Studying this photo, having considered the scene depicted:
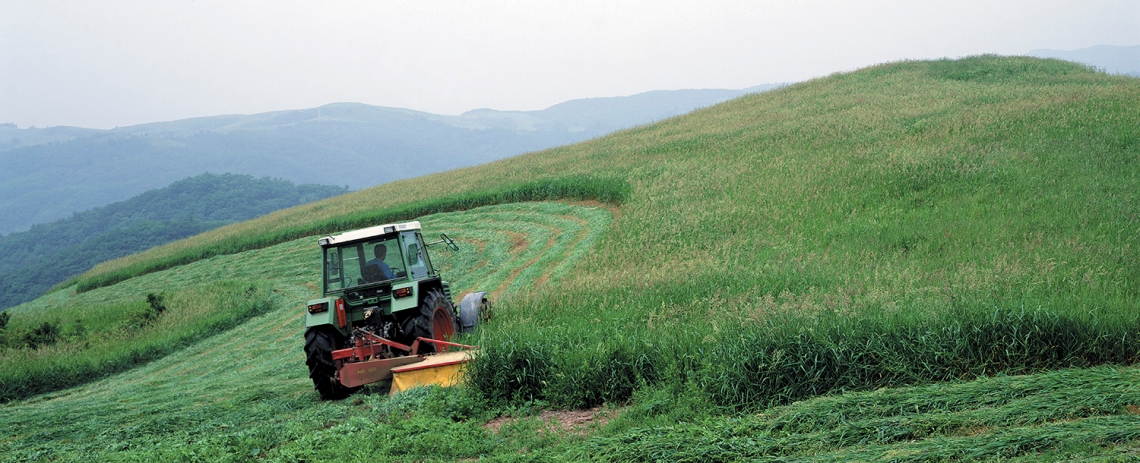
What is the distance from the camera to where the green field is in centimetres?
506

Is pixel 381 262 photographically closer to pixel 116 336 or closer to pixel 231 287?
pixel 116 336

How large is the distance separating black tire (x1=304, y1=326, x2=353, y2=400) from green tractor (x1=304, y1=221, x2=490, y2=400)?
0.01 meters

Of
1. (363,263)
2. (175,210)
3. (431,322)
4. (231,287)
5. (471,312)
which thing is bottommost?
(231,287)

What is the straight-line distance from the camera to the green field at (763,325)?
16.6ft

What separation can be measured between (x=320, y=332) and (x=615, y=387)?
416cm

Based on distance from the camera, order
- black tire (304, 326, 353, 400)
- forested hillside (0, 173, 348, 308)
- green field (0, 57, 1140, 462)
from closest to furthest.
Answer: green field (0, 57, 1140, 462), black tire (304, 326, 353, 400), forested hillside (0, 173, 348, 308)

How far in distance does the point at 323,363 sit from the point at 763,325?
531 centimetres

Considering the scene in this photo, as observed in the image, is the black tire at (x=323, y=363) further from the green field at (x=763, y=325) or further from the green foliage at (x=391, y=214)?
the green foliage at (x=391, y=214)

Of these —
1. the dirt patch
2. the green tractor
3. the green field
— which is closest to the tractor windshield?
the green tractor

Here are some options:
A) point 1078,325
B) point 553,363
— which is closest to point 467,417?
point 553,363

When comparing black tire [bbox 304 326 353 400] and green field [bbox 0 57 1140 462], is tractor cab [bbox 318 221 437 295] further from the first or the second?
green field [bbox 0 57 1140 462]

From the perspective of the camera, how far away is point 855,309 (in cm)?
671

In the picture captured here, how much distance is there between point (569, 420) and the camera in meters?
6.47

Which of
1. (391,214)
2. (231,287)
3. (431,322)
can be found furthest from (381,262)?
(391,214)
